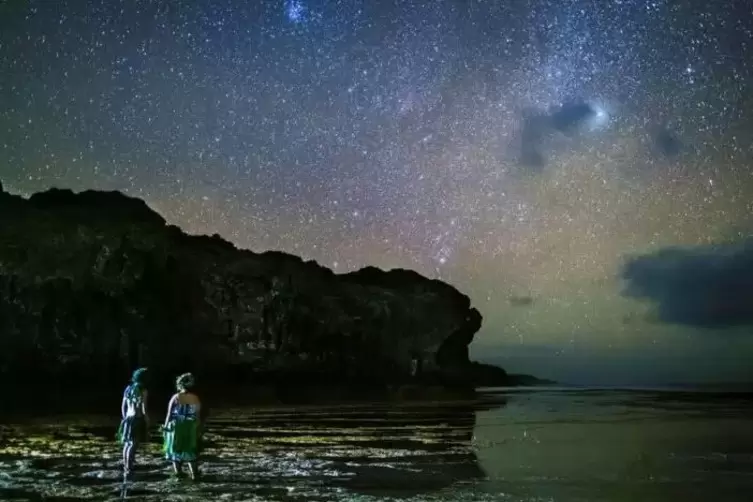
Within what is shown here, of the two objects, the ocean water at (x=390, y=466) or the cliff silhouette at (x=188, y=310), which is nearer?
the ocean water at (x=390, y=466)

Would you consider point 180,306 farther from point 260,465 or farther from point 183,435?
point 183,435

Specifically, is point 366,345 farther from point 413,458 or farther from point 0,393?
point 413,458

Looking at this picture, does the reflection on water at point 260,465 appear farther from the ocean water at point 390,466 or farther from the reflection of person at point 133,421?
the reflection of person at point 133,421

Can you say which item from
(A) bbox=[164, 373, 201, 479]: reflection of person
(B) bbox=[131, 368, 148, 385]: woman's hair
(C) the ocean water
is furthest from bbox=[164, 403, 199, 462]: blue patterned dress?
(B) bbox=[131, 368, 148, 385]: woman's hair

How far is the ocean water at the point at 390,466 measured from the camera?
15281mm

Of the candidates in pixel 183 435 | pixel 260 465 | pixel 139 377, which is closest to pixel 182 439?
pixel 183 435

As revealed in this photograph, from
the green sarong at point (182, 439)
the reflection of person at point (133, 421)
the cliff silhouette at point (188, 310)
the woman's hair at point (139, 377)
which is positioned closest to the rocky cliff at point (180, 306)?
the cliff silhouette at point (188, 310)

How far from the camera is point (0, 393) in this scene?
68375 millimetres

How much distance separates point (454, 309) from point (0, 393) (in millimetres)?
92580

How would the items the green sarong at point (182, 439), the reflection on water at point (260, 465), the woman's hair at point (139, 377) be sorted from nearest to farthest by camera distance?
1. the reflection on water at point (260, 465)
2. the green sarong at point (182, 439)
3. the woman's hair at point (139, 377)

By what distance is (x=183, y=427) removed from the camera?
1623 centimetres

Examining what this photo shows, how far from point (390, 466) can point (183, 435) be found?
19.8 ft

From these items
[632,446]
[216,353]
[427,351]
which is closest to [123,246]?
[216,353]

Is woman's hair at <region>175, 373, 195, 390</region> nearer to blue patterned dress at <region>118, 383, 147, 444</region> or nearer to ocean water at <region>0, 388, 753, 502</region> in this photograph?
blue patterned dress at <region>118, 383, 147, 444</region>
